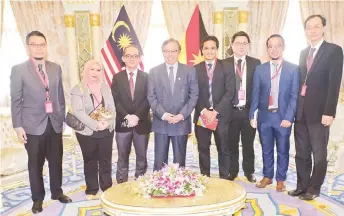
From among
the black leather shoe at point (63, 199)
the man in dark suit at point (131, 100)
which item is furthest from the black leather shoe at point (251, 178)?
the black leather shoe at point (63, 199)

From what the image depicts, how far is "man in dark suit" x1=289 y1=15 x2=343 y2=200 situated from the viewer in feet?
11.7

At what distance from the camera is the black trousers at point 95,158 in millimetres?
3887

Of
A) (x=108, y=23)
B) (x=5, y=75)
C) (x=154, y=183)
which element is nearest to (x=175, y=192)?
(x=154, y=183)

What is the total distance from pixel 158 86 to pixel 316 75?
174cm

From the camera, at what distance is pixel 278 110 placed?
3.96 meters

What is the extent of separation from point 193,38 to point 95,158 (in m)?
3.94

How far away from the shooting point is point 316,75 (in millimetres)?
3619

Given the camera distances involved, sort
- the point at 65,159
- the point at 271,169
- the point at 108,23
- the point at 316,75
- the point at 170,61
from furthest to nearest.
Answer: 1. the point at 108,23
2. the point at 65,159
3. the point at 271,169
4. the point at 170,61
5. the point at 316,75

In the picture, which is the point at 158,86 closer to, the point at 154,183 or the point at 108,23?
the point at 154,183

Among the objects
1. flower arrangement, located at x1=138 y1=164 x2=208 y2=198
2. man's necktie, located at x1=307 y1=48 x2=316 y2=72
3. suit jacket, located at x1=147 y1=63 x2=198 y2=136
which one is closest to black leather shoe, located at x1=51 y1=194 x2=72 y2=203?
suit jacket, located at x1=147 y1=63 x2=198 y2=136

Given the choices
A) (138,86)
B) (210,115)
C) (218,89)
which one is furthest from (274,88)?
(138,86)

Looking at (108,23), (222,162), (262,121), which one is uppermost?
(108,23)

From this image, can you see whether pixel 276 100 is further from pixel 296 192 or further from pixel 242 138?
pixel 296 192

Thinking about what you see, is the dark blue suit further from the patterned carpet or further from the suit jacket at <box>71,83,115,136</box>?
the suit jacket at <box>71,83,115,136</box>
